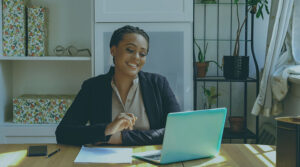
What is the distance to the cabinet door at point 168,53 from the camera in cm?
282

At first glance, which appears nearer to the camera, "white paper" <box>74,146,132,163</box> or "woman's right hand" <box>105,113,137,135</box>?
"white paper" <box>74,146,132,163</box>

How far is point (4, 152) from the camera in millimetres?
1711

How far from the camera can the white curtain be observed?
262 cm

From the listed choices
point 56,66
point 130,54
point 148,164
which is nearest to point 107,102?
point 130,54

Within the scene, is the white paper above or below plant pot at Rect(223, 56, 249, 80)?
below

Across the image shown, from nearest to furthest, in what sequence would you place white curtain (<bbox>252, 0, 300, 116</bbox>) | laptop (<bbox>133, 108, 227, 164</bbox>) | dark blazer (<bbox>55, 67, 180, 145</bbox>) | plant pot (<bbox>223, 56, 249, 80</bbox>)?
laptop (<bbox>133, 108, 227, 164</bbox>) → dark blazer (<bbox>55, 67, 180, 145</bbox>) → white curtain (<bbox>252, 0, 300, 116</bbox>) → plant pot (<bbox>223, 56, 249, 80</bbox>)

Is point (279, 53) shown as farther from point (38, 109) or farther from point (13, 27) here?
point (13, 27)

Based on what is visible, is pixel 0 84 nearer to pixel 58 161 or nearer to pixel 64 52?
pixel 64 52

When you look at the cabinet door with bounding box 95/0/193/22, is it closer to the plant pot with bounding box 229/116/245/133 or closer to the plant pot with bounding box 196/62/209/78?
the plant pot with bounding box 196/62/209/78

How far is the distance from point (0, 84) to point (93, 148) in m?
1.60

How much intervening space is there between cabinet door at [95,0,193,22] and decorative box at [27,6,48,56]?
1.58 ft

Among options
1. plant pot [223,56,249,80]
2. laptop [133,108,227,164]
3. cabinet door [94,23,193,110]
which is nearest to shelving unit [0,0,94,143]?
cabinet door [94,23,193,110]

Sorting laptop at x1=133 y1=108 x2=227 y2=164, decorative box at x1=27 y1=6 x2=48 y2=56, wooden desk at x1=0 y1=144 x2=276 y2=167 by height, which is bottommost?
wooden desk at x1=0 y1=144 x2=276 y2=167

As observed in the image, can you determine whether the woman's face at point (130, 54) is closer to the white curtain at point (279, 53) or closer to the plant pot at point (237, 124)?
the white curtain at point (279, 53)
